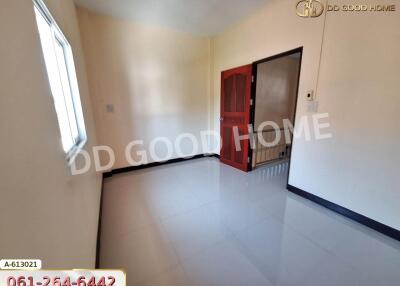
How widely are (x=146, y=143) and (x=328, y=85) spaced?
3.23m

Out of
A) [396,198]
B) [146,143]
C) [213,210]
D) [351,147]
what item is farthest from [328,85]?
[146,143]

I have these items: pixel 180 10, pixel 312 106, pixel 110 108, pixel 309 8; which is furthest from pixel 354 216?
pixel 110 108

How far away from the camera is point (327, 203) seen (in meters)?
2.23

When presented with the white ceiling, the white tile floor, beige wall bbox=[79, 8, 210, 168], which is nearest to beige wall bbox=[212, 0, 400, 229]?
the white tile floor

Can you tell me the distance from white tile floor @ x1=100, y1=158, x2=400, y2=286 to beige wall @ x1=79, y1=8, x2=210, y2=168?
4.56 ft

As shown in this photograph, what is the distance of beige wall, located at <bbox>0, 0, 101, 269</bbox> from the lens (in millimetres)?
525

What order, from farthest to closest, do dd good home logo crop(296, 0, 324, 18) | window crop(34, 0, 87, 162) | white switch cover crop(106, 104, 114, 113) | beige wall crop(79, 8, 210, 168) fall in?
white switch cover crop(106, 104, 114, 113), beige wall crop(79, 8, 210, 168), dd good home logo crop(296, 0, 324, 18), window crop(34, 0, 87, 162)

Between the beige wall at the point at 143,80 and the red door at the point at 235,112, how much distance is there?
24.9 inches

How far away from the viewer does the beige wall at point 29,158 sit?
1.72ft

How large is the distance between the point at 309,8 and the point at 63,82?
2.99m

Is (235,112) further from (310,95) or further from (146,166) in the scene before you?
(146,166)

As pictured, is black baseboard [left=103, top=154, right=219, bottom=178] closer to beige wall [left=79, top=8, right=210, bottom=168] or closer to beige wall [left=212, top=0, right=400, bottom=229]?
beige wall [left=79, top=8, right=210, bottom=168]

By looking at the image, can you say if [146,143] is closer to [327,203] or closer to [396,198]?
[327,203]

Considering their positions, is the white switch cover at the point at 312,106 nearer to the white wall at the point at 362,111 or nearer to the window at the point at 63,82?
the white wall at the point at 362,111
